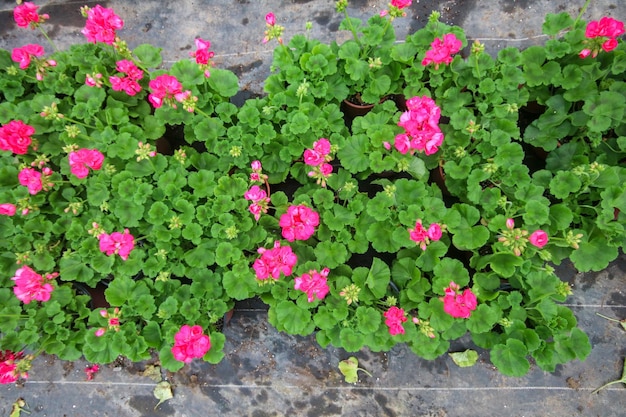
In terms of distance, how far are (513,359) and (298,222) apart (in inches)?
76.1

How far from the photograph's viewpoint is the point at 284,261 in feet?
9.87

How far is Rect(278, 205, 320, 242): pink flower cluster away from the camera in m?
2.98

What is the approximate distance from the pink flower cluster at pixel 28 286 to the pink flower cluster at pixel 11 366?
49 cm

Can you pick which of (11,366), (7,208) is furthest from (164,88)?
(11,366)

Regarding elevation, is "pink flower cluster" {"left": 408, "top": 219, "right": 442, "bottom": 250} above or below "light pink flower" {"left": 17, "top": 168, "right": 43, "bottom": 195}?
below

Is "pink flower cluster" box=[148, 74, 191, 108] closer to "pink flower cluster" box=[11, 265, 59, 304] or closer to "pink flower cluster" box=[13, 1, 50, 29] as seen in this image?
"pink flower cluster" box=[13, 1, 50, 29]

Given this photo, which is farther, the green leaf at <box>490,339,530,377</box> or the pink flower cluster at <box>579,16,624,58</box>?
the green leaf at <box>490,339,530,377</box>

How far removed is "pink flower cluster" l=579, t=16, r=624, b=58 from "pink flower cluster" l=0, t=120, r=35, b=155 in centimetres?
427

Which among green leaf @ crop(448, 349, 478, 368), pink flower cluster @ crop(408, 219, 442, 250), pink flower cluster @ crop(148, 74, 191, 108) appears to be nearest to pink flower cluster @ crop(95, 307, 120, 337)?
pink flower cluster @ crop(148, 74, 191, 108)

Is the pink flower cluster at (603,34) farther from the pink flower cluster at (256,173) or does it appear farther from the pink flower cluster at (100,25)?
the pink flower cluster at (100,25)

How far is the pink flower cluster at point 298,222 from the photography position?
298cm

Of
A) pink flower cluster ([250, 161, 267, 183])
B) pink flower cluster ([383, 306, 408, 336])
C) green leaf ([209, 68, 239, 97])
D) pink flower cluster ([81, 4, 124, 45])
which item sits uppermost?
pink flower cluster ([81, 4, 124, 45])

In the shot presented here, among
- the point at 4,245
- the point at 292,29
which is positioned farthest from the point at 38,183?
the point at 292,29

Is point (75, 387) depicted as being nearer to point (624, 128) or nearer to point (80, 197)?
point (80, 197)
